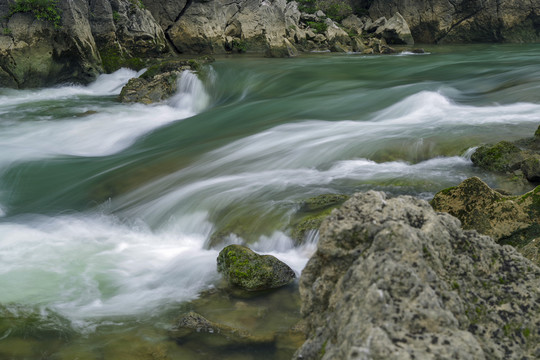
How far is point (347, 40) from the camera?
88.4ft

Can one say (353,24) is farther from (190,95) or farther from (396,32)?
(190,95)

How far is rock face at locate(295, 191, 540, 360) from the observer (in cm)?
221

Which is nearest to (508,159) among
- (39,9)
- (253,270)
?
(253,270)

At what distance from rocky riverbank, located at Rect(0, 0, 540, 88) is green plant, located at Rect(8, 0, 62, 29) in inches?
1.3

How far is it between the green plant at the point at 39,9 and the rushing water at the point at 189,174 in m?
2.61

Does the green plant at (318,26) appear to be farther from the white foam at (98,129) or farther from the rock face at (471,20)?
the white foam at (98,129)

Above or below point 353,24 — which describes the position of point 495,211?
below

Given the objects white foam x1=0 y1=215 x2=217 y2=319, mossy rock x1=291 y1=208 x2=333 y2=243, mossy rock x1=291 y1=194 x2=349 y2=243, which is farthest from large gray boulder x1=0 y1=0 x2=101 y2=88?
mossy rock x1=291 y1=208 x2=333 y2=243

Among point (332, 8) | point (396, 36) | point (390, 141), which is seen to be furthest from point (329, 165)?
point (332, 8)

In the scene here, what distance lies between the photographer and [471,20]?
3219 centimetres

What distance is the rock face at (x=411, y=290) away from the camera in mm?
2209

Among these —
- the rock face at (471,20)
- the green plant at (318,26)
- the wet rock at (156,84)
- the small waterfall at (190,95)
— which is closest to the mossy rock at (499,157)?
the small waterfall at (190,95)

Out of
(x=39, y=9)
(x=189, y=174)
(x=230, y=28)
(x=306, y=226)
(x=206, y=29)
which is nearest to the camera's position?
(x=306, y=226)

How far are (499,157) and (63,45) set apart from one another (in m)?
15.5
